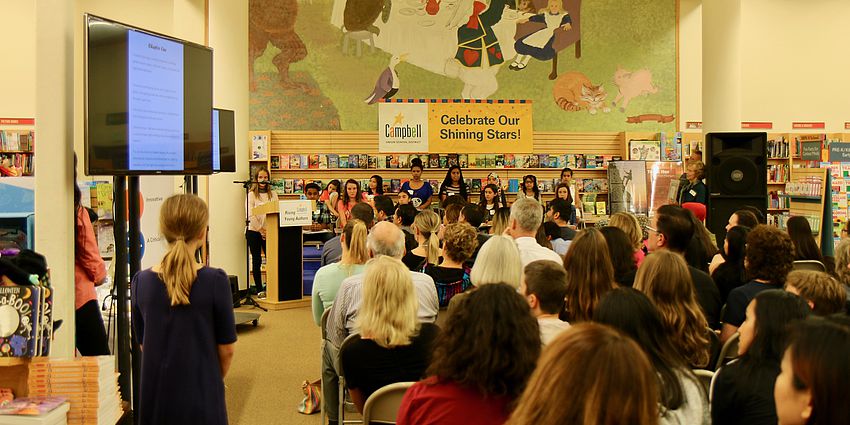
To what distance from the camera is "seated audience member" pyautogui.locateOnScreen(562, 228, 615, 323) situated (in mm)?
3633

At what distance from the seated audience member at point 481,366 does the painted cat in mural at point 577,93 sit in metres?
10.2

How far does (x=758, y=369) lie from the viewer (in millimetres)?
2404

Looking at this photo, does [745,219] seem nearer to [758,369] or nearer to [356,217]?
[356,217]

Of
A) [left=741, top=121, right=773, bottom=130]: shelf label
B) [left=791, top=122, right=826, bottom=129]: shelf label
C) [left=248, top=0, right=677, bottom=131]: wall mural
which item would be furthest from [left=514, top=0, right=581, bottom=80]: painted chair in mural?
[left=791, top=122, right=826, bottom=129]: shelf label

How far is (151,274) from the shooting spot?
2990 mm

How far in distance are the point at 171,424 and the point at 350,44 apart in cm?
929

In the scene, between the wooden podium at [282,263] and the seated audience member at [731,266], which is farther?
the wooden podium at [282,263]

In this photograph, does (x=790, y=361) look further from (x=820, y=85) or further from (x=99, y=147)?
(x=820, y=85)

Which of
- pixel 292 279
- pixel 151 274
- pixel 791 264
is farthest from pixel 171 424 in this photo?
pixel 292 279

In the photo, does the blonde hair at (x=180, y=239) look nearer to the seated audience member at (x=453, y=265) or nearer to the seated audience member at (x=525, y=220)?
the seated audience member at (x=453, y=265)

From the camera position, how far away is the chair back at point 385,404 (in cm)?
283

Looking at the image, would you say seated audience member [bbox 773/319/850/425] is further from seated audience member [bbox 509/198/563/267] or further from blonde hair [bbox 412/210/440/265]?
blonde hair [bbox 412/210/440/265]

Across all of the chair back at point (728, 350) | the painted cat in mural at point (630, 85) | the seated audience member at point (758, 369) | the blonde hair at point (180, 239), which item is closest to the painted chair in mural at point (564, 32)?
the painted cat in mural at point (630, 85)

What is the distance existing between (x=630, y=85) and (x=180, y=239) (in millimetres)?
10260
